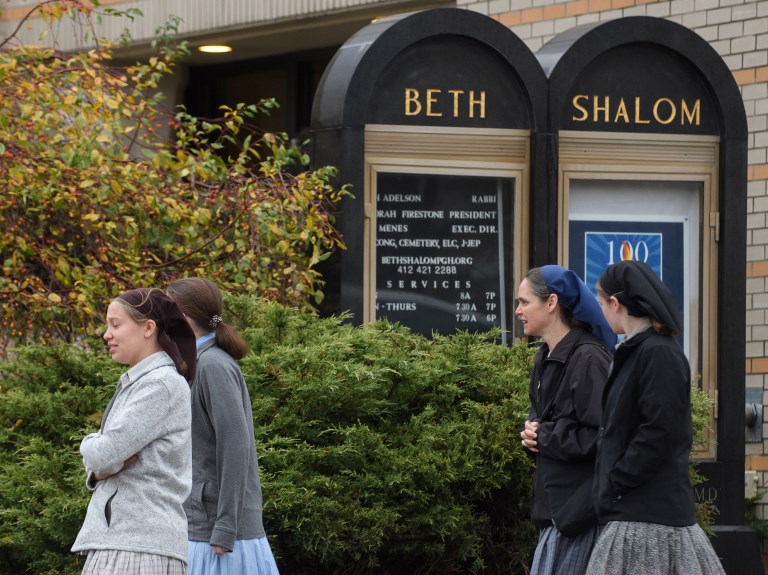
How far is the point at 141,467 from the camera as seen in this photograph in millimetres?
4402

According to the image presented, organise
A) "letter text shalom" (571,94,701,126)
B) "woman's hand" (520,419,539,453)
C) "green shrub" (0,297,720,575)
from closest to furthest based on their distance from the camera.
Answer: "woman's hand" (520,419,539,453) < "green shrub" (0,297,720,575) < "letter text shalom" (571,94,701,126)

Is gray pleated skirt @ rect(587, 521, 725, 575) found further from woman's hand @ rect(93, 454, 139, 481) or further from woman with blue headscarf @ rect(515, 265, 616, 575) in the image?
woman's hand @ rect(93, 454, 139, 481)

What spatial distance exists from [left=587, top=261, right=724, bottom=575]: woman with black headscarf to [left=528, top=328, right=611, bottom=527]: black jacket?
11.6 inches

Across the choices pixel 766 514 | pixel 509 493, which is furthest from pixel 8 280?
pixel 766 514

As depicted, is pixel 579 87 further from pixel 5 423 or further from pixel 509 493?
pixel 5 423

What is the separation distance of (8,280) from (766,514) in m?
5.74

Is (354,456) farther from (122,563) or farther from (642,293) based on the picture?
(122,563)

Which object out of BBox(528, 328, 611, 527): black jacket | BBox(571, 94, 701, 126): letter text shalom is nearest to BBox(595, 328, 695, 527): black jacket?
BBox(528, 328, 611, 527): black jacket

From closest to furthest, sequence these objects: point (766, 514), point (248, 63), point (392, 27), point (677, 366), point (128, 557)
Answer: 1. point (128, 557)
2. point (677, 366)
3. point (392, 27)
4. point (766, 514)
5. point (248, 63)

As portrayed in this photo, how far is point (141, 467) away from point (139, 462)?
0.02m

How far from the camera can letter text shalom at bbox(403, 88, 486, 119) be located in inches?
332

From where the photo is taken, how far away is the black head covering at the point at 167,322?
458 cm

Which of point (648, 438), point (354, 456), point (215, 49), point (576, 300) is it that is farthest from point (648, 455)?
point (215, 49)

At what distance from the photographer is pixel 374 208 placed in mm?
8344
